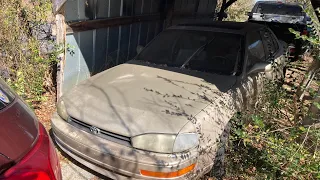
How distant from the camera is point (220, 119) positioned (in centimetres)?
262

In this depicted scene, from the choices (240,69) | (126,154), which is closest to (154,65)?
(240,69)

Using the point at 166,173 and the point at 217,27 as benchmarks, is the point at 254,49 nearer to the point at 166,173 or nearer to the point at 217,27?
the point at 217,27

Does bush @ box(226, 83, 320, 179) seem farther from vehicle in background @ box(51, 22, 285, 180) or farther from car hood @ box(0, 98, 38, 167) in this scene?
car hood @ box(0, 98, 38, 167)

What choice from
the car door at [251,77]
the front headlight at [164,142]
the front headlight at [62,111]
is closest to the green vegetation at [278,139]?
the car door at [251,77]

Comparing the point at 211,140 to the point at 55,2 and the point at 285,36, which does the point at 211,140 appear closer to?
the point at 55,2

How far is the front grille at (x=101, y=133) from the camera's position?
92.5 inches

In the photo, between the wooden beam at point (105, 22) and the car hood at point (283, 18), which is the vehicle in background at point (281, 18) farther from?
the wooden beam at point (105, 22)

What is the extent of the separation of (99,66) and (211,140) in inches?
135

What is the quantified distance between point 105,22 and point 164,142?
3.62 m

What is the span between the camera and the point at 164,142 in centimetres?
222

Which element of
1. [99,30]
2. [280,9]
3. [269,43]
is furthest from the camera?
[280,9]

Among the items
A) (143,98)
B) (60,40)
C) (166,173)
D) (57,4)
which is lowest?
(166,173)

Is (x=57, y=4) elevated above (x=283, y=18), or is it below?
above

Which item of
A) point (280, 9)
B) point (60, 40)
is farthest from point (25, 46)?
point (280, 9)
